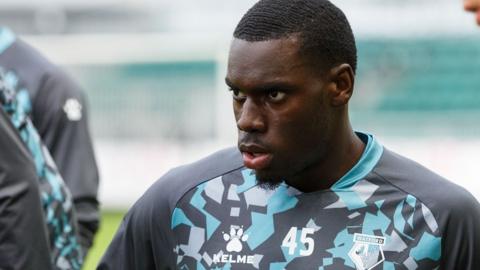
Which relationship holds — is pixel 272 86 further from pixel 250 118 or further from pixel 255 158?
pixel 255 158

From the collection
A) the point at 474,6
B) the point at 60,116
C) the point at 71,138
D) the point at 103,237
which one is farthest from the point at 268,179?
the point at 103,237

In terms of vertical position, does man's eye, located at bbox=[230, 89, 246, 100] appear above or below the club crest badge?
above

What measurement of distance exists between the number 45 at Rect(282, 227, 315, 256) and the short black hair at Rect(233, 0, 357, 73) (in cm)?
49

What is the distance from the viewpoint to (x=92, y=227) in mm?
6383

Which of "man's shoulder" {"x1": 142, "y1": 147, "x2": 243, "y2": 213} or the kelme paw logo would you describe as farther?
"man's shoulder" {"x1": 142, "y1": 147, "x2": 243, "y2": 213}

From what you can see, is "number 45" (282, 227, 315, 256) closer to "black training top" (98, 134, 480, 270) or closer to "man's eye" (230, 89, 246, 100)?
"black training top" (98, 134, 480, 270)

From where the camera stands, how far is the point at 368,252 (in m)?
3.86

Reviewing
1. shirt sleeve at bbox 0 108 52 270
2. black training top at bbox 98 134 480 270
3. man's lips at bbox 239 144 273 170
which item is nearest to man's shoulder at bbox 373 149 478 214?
black training top at bbox 98 134 480 270

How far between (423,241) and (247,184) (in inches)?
22.4

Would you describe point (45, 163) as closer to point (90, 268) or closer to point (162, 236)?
point (162, 236)

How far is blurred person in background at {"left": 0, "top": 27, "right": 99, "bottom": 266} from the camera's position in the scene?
20.1ft

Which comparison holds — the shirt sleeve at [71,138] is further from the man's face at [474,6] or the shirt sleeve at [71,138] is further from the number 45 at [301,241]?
the man's face at [474,6]

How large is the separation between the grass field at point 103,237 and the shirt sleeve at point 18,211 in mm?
6106

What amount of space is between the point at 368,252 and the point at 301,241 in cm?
20
